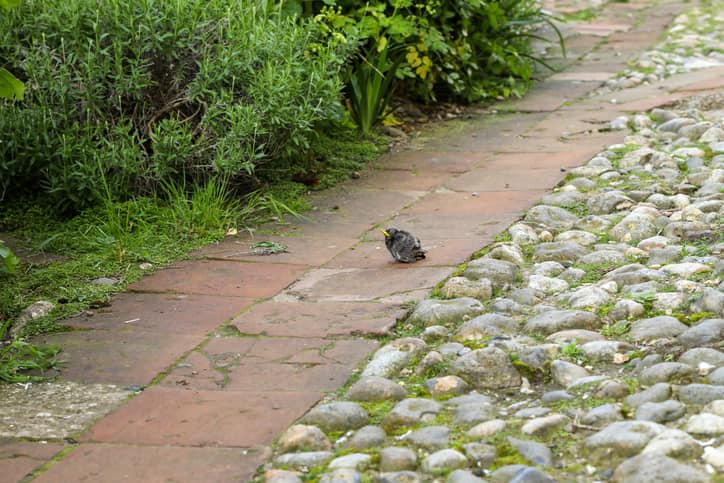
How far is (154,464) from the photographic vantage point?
254 cm

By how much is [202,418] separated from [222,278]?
4.17 ft

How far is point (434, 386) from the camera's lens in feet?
9.43

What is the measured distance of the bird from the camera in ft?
13.3

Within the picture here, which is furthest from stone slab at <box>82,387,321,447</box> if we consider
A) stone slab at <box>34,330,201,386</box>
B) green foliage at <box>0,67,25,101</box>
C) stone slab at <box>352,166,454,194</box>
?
stone slab at <box>352,166,454,194</box>

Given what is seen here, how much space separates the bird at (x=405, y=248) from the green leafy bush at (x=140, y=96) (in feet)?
2.93

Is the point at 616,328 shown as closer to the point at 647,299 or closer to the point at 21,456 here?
the point at 647,299

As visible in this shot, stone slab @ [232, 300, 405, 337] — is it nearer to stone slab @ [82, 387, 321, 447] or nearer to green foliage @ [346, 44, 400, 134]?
stone slab @ [82, 387, 321, 447]

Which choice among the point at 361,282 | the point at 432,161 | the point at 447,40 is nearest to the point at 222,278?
the point at 361,282

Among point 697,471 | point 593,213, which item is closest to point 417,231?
point 593,213

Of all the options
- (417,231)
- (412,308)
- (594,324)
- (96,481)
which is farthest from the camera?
(417,231)

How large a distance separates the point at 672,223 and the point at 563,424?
6.22 ft

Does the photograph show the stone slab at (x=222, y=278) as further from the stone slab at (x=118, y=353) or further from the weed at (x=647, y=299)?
→ the weed at (x=647, y=299)

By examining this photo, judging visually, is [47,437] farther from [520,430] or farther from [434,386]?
[520,430]

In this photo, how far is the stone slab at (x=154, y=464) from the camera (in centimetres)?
247
